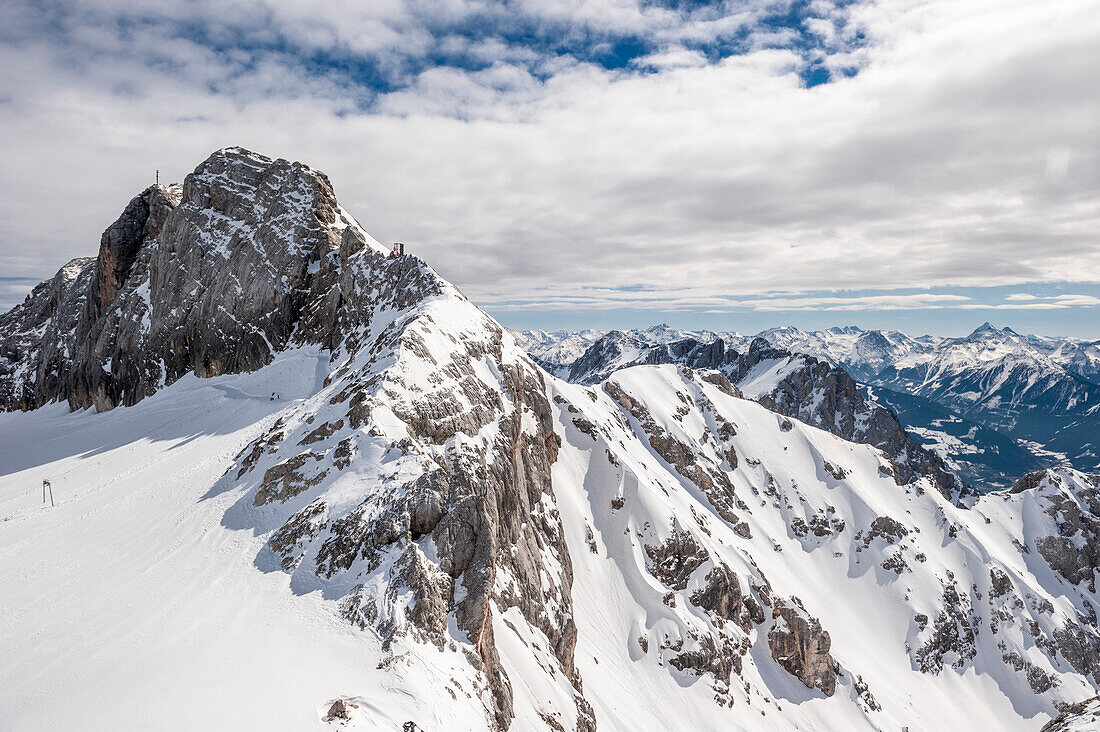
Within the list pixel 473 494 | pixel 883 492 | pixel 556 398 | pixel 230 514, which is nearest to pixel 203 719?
pixel 230 514

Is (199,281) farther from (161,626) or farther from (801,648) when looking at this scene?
(801,648)

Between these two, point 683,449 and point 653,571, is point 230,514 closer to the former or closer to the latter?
point 653,571

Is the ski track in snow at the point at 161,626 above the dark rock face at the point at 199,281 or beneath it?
beneath

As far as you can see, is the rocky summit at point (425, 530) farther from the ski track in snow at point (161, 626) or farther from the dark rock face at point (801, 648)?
the dark rock face at point (801, 648)

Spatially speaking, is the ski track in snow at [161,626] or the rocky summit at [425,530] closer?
the ski track in snow at [161,626]

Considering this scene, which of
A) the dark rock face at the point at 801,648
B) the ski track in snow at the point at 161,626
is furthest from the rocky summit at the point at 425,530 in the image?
the dark rock face at the point at 801,648

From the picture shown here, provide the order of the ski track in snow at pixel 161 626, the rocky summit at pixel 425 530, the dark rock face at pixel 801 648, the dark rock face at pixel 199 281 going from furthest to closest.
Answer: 1. the dark rock face at pixel 801 648
2. the dark rock face at pixel 199 281
3. the rocky summit at pixel 425 530
4. the ski track in snow at pixel 161 626

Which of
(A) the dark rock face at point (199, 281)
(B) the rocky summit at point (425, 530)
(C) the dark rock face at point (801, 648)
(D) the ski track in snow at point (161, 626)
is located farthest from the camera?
(C) the dark rock face at point (801, 648)

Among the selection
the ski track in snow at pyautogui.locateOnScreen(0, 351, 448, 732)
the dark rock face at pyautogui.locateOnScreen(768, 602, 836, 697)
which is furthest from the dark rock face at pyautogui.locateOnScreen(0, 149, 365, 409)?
the dark rock face at pyautogui.locateOnScreen(768, 602, 836, 697)

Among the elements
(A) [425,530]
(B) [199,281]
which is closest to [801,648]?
(A) [425,530]

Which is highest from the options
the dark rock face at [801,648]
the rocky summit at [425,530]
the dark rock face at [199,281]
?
the dark rock face at [199,281]
